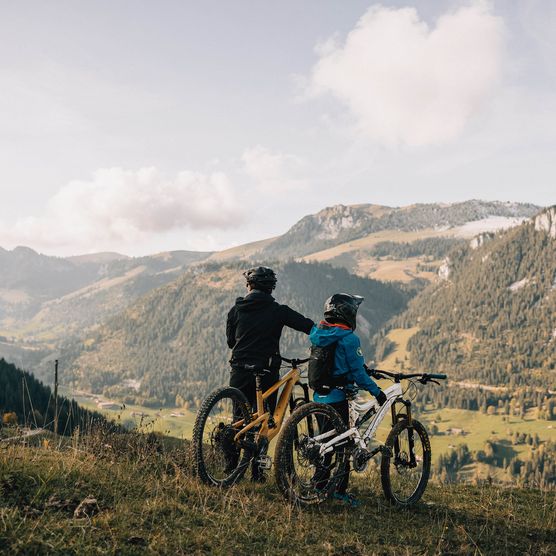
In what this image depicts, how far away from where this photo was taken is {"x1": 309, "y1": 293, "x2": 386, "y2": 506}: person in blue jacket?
784cm

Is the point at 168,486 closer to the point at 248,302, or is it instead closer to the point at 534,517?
the point at 248,302

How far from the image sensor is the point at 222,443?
Result: 7867 millimetres

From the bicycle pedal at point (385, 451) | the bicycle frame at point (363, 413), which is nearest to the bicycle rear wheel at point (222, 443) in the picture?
the bicycle frame at point (363, 413)

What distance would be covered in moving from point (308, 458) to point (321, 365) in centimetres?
147

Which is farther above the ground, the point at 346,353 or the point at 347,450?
the point at 346,353

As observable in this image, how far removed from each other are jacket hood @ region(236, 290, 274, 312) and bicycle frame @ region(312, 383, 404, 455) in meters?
2.33

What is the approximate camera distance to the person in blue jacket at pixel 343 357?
25.7ft

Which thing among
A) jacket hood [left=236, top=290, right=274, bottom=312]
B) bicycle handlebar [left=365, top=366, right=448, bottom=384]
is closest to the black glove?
bicycle handlebar [left=365, top=366, right=448, bottom=384]

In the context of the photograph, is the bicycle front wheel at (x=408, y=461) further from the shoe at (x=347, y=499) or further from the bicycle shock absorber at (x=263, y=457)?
the bicycle shock absorber at (x=263, y=457)

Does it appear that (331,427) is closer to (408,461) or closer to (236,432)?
(236,432)

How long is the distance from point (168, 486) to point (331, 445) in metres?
2.59

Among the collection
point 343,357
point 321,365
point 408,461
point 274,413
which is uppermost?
point 343,357

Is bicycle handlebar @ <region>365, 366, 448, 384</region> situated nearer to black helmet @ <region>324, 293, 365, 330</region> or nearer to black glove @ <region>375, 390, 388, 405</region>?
black glove @ <region>375, 390, 388, 405</region>

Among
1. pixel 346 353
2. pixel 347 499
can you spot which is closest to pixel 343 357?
pixel 346 353
